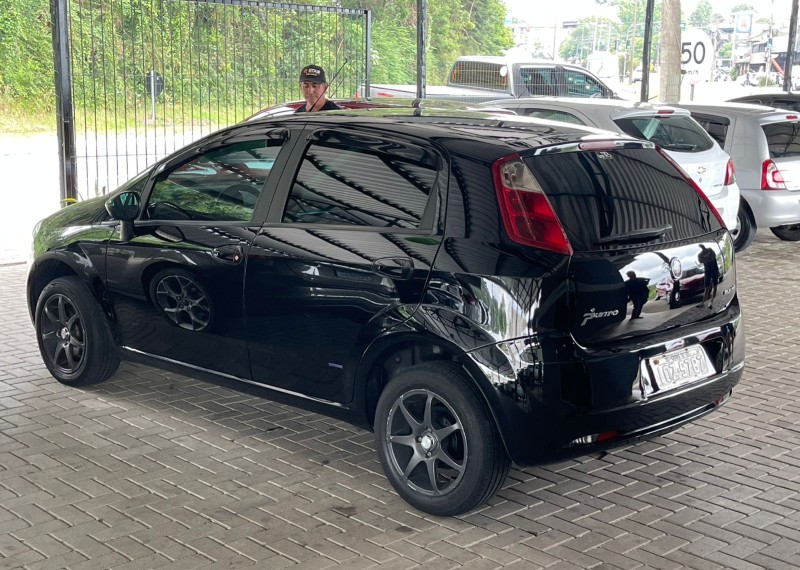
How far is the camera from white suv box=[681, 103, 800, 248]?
11977 mm

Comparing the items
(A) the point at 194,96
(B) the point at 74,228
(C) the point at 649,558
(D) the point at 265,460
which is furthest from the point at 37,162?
(C) the point at 649,558

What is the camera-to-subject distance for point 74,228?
6.30 metres

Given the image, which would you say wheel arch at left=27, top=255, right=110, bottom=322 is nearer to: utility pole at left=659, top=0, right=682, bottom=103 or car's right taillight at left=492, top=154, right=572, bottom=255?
car's right taillight at left=492, top=154, right=572, bottom=255

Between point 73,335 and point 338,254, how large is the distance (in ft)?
7.55

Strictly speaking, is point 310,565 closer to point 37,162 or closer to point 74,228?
point 74,228

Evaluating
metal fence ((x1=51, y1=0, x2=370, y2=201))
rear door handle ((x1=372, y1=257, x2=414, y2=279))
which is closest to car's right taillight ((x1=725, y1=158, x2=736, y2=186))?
metal fence ((x1=51, y1=0, x2=370, y2=201))

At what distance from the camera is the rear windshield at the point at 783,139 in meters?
12.1

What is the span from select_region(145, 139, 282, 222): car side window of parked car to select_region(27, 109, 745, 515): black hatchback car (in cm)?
1

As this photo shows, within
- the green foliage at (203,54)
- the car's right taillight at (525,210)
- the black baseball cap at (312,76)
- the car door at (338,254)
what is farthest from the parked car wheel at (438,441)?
the green foliage at (203,54)

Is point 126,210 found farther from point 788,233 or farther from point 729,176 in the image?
point 788,233

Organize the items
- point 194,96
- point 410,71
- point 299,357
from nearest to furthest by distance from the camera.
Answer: point 299,357 → point 194,96 → point 410,71

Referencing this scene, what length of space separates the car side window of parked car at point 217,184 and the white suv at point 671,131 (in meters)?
5.67

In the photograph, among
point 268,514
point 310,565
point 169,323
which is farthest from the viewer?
point 169,323

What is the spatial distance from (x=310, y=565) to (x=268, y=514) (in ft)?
1.81
